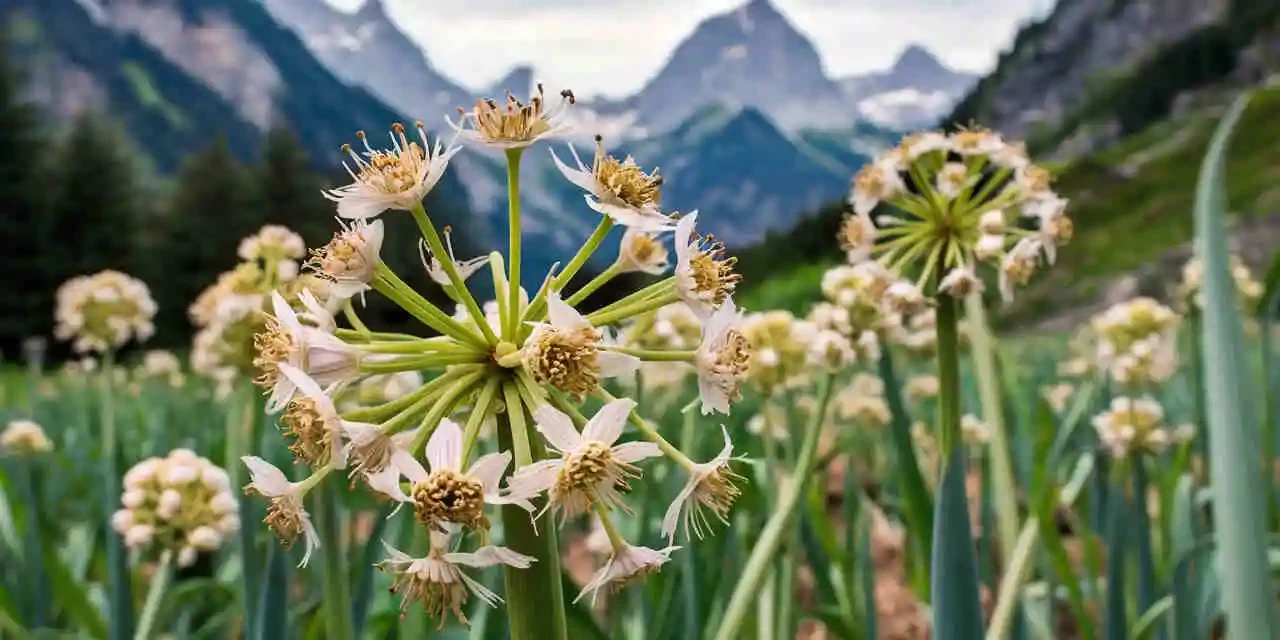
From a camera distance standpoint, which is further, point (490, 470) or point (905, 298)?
point (905, 298)

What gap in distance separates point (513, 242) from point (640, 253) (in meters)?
0.16

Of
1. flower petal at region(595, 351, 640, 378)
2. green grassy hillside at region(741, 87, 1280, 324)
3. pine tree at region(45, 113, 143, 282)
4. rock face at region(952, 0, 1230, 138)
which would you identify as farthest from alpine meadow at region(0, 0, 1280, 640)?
rock face at region(952, 0, 1230, 138)

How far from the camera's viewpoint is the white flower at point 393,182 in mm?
724

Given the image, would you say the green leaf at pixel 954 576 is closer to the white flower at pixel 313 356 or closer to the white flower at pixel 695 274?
the white flower at pixel 695 274

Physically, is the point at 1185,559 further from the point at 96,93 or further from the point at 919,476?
the point at 96,93

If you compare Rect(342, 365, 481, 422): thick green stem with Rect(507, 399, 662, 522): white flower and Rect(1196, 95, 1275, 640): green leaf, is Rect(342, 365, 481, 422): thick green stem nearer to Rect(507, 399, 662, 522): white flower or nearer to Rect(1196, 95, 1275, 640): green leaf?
Rect(507, 399, 662, 522): white flower

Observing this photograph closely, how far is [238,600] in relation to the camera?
1.67 meters

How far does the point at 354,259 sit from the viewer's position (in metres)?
0.71

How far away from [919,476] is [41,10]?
116675 mm

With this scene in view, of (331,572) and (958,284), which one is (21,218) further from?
(958,284)

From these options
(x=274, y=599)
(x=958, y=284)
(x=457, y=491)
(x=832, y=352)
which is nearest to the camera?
(x=457, y=491)

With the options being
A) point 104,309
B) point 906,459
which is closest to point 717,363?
point 906,459

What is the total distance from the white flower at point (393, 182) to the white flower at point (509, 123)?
0.09 feet

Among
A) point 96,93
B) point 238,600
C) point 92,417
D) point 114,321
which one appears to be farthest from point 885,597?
point 96,93
